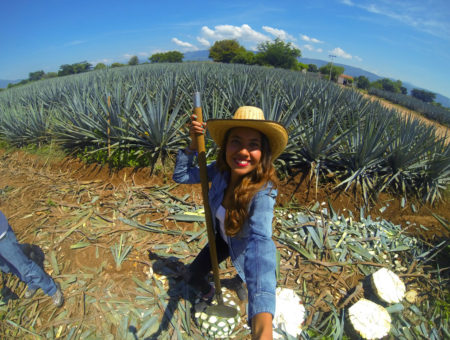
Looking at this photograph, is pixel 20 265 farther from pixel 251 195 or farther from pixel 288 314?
pixel 288 314

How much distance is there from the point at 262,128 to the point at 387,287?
1.69 metres

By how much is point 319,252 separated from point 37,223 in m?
3.09

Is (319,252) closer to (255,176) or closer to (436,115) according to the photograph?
(255,176)

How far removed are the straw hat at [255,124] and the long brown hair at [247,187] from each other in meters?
0.05

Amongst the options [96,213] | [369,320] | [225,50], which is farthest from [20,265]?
[225,50]

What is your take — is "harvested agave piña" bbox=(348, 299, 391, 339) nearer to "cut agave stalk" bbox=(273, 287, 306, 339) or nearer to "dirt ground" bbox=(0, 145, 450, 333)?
"cut agave stalk" bbox=(273, 287, 306, 339)

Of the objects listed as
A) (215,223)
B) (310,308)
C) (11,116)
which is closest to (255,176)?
(215,223)

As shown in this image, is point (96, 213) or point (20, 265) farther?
point (96, 213)

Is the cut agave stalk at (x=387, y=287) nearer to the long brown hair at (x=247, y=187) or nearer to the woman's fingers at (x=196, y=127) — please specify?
the long brown hair at (x=247, y=187)

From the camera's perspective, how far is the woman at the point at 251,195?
100 cm

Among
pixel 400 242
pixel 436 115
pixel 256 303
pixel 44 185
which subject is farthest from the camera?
pixel 436 115

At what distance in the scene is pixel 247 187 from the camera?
1.20 m

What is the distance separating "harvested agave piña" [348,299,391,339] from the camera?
5.19 ft

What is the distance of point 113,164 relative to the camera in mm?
3463
